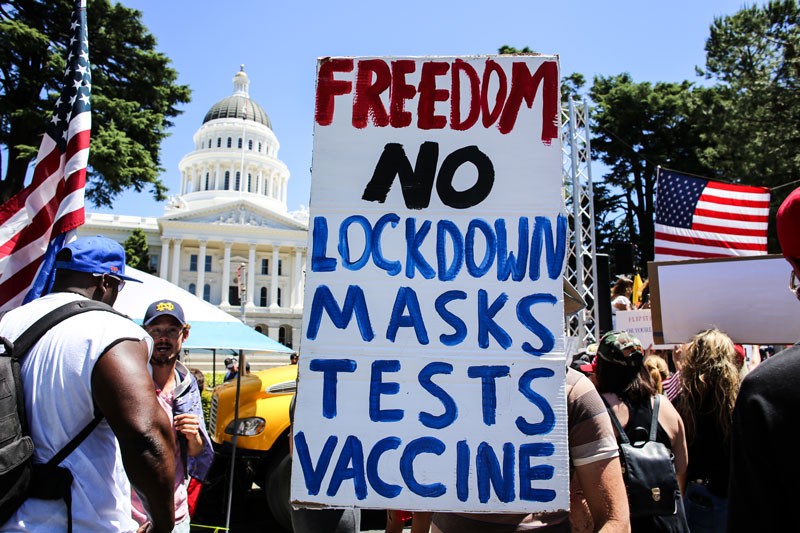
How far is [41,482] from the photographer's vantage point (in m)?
1.81

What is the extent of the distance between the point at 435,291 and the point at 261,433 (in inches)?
164

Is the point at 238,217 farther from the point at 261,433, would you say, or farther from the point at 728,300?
the point at 728,300

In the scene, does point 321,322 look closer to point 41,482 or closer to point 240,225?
point 41,482

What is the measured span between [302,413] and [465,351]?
563 millimetres

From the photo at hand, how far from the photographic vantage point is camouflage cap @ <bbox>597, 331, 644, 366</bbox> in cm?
278

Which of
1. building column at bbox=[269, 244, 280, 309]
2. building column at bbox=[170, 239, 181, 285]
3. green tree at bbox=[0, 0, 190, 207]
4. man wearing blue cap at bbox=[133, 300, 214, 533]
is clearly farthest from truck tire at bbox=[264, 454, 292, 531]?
building column at bbox=[170, 239, 181, 285]

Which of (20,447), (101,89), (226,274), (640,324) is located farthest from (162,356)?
(226,274)

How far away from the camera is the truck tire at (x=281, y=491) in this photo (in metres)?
5.09

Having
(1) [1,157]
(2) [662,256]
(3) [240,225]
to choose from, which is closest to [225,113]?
(3) [240,225]

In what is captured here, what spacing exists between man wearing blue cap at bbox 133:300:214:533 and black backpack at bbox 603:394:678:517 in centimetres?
215

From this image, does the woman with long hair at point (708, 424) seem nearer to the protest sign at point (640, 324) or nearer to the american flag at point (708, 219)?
the protest sign at point (640, 324)

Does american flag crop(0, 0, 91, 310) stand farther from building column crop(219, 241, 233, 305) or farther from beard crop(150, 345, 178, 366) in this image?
building column crop(219, 241, 233, 305)

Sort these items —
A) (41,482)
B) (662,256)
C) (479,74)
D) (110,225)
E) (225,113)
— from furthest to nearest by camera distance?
(225,113), (110,225), (662,256), (479,74), (41,482)

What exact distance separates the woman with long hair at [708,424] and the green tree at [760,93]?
693 inches
